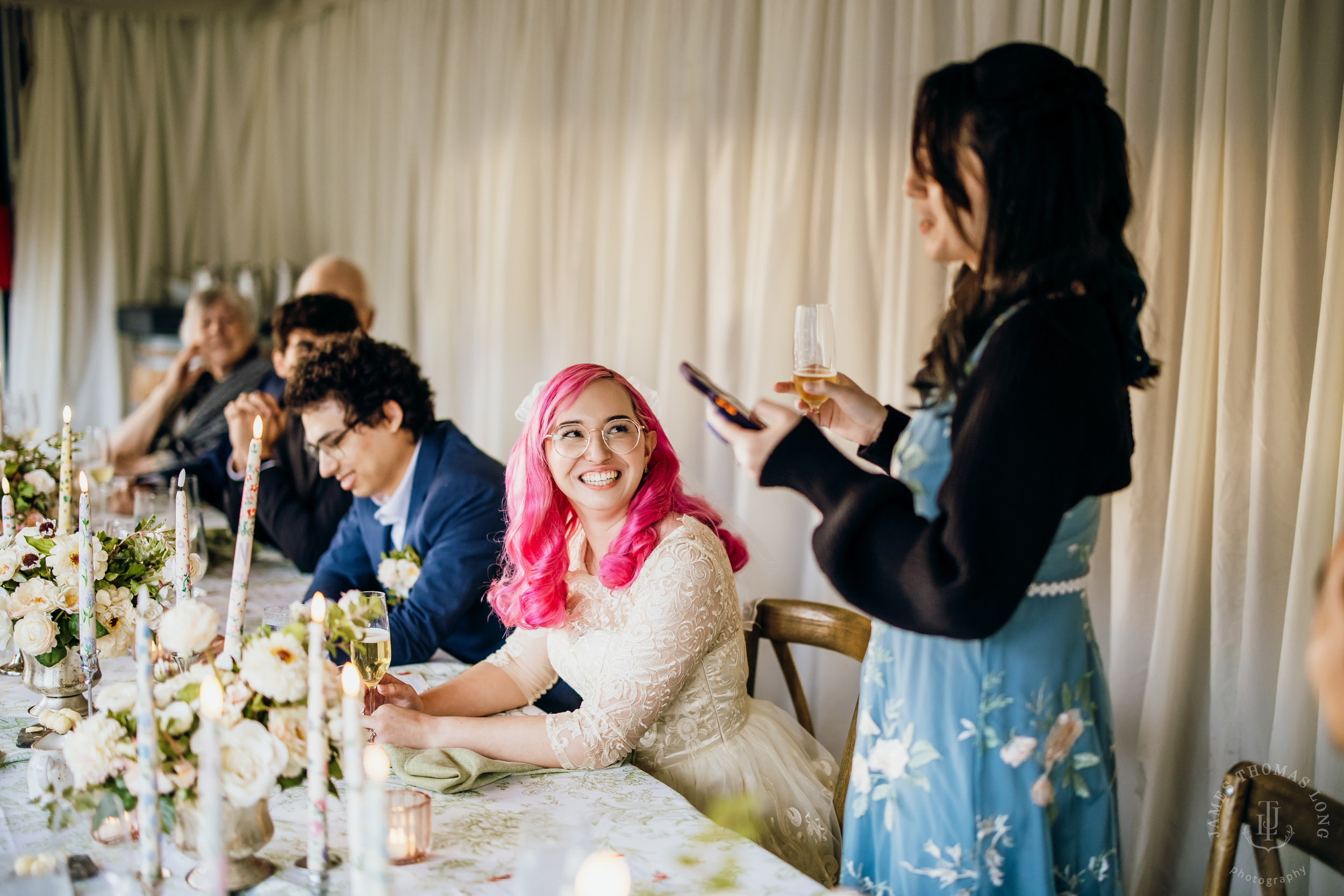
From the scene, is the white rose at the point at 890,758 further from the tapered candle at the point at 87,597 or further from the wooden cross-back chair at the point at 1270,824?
the tapered candle at the point at 87,597

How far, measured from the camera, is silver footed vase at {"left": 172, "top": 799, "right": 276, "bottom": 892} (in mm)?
1182

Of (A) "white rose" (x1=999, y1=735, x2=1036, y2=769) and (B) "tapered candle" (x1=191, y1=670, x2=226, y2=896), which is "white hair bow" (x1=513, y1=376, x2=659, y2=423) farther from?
(B) "tapered candle" (x1=191, y1=670, x2=226, y2=896)

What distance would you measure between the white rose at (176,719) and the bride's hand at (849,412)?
969 mm

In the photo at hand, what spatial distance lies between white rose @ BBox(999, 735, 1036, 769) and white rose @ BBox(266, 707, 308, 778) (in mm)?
838

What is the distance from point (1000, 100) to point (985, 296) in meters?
0.22

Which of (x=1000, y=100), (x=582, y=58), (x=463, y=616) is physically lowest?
(x=463, y=616)

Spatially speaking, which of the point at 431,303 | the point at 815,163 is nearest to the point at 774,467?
the point at 815,163

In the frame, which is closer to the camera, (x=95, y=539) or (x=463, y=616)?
(x=95, y=539)

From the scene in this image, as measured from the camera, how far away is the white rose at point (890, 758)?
1357mm

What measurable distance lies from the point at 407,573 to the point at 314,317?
126cm

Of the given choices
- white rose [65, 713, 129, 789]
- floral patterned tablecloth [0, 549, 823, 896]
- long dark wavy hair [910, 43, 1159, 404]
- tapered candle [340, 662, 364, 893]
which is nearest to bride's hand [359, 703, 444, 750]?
floral patterned tablecloth [0, 549, 823, 896]

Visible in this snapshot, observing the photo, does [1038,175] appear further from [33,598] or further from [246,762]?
[33,598]

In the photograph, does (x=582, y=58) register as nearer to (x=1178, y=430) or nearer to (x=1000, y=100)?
(x=1178, y=430)

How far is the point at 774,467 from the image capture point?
133cm
